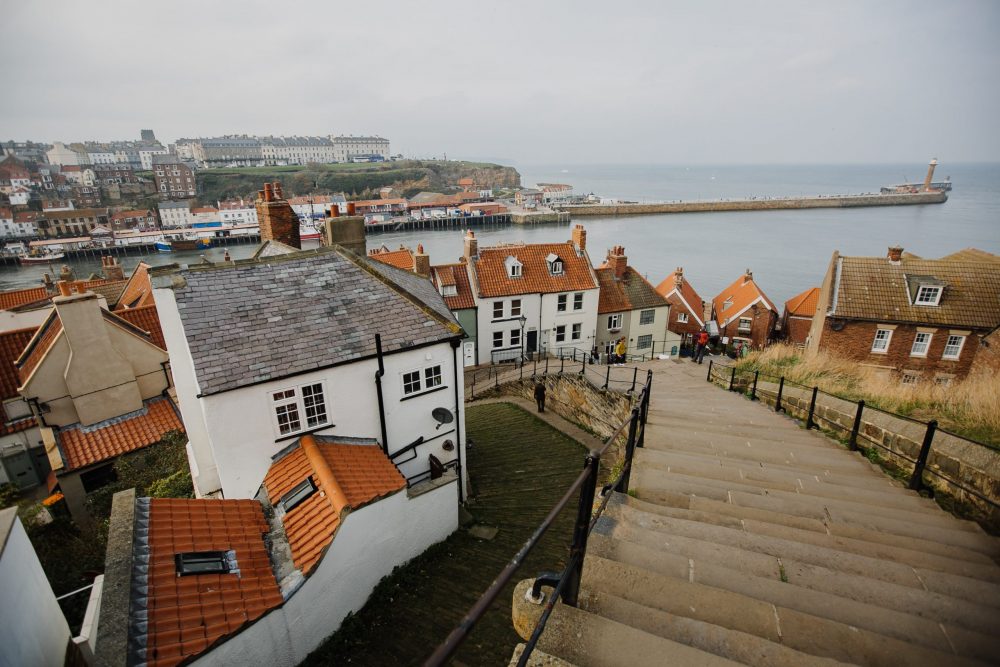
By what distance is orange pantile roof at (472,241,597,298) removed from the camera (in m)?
27.3

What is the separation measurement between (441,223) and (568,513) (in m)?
112

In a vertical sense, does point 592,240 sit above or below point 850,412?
below

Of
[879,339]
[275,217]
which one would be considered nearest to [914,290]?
[879,339]

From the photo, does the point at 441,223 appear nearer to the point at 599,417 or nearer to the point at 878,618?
the point at 599,417

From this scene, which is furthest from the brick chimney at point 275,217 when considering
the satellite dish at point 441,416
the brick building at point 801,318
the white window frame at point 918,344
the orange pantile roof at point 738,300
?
the brick building at point 801,318

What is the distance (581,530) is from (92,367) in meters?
17.4

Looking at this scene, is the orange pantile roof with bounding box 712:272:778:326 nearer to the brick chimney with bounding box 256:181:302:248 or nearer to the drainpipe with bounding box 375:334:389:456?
the brick chimney with bounding box 256:181:302:248

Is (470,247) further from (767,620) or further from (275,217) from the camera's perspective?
(767,620)

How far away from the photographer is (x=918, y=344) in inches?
834

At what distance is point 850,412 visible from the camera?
839 centimetres

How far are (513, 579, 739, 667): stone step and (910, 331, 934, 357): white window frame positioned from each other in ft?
84.5

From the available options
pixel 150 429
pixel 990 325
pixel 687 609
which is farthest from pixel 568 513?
pixel 990 325

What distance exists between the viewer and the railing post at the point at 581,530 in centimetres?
303

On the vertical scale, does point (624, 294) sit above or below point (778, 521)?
below
